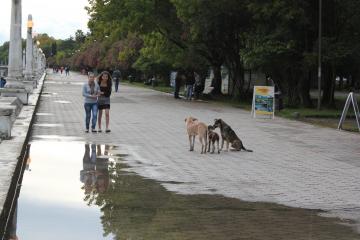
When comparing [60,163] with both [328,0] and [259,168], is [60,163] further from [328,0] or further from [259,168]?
[328,0]

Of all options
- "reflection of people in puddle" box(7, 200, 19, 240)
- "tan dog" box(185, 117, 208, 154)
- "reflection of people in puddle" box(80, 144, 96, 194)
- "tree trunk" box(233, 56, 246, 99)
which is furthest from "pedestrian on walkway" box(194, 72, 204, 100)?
"reflection of people in puddle" box(7, 200, 19, 240)

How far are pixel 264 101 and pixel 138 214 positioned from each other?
17.8 m

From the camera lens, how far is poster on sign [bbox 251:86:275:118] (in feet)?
82.3

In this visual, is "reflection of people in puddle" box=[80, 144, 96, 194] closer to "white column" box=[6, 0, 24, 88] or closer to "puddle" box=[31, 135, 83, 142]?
"puddle" box=[31, 135, 83, 142]

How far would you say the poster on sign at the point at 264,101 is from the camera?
82.3 ft

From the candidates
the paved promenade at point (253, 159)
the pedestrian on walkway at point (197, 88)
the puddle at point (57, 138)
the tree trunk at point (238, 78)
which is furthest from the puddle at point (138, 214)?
the pedestrian on walkway at point (197, 88)

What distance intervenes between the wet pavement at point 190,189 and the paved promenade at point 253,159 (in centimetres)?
2

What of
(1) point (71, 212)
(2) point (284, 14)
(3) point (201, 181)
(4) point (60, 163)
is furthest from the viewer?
(2) point (284, 14)

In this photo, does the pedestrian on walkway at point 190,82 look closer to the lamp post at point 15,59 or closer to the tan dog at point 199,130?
the lamp post at point 15,59

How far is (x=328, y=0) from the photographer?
3031cm

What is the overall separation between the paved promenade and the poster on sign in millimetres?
2182

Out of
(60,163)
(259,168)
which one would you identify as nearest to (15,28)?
(60,163)

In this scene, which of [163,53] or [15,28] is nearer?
[15,28]

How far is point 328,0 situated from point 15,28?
14.5m
